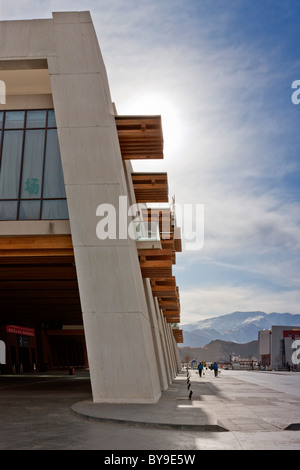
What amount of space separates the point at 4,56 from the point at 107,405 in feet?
43.9

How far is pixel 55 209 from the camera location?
18062 millimetres

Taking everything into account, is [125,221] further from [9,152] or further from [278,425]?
[278,425]

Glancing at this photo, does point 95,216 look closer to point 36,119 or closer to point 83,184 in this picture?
point 83,184

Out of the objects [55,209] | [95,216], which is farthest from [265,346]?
[95,216]

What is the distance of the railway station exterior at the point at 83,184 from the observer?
16234mm

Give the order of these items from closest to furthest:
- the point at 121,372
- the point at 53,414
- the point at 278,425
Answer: the point at 278,425 → the point at 53,414 → the point at 121,372

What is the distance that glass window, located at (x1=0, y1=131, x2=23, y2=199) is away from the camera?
18500 millimetres

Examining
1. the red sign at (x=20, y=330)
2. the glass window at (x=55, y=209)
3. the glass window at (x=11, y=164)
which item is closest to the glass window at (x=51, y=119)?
the glass window at (x=11, y=164)

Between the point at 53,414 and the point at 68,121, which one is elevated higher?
the point at 68,121

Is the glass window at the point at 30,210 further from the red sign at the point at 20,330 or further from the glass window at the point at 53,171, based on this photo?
the red sign at the point at 20,330

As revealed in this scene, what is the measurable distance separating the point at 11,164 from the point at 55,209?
2687 mm

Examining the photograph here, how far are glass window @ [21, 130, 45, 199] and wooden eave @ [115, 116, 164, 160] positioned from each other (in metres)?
3.28
